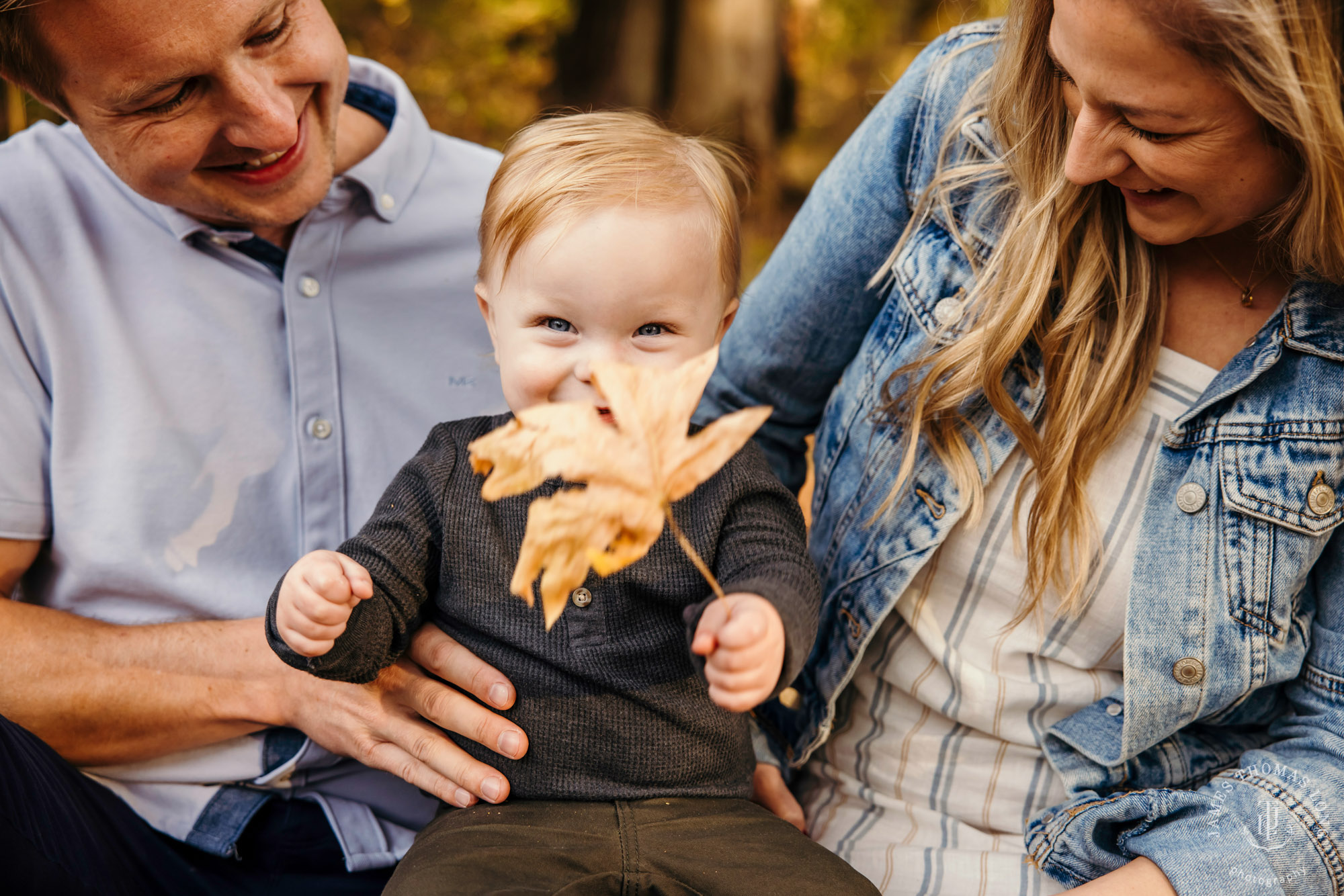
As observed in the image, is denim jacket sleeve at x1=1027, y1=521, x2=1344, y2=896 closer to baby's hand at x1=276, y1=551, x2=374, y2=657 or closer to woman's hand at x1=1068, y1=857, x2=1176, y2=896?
woman's hand at x1=1068, y1=857, x2=1176, y2=896

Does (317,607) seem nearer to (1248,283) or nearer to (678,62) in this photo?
(1248,283)

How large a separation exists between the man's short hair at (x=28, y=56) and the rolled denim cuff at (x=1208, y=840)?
167 centimetres

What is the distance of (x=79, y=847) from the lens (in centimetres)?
128

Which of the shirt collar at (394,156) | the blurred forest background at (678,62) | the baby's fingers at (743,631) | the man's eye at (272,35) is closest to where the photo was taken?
the baby's fingers at (743,631)

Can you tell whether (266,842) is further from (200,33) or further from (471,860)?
(200,33)

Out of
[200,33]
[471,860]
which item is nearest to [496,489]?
[471,860]

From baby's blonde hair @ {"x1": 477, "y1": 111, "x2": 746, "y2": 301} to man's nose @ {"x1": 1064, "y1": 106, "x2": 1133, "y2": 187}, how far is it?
0.42 metres

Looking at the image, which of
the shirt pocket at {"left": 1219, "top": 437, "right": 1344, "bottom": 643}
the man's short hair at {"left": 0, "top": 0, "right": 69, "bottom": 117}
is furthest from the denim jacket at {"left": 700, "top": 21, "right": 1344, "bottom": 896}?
the man's short hair at {"left": 0, "top": 0, "right": 69, "bottom": 117}

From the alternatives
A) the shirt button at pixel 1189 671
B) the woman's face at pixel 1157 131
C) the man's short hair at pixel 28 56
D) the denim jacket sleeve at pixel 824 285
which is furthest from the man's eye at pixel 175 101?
the shirt button at pixel 1189 671

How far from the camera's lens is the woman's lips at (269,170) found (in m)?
1.47

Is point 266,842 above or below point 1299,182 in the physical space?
below

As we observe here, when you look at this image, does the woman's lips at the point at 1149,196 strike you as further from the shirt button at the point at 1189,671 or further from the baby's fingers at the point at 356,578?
the baby's fingers at the point at 356,578

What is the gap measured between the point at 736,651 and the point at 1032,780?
72 cm

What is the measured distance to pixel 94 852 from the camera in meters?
1.31
